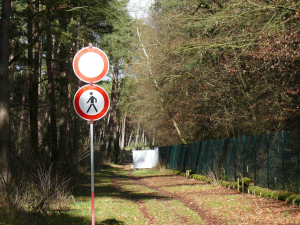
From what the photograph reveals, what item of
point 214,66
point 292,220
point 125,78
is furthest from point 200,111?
point 125,78

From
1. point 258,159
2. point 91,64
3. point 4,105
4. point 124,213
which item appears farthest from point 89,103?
point 258,159

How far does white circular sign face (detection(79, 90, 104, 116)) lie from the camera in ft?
19.4

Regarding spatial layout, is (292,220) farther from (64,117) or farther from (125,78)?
(125,78)

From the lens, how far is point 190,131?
25.0 m

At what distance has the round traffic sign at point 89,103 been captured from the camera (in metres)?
5.89

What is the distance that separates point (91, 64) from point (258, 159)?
9.69m

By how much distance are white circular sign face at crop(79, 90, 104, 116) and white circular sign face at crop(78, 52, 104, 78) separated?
0.33 metres

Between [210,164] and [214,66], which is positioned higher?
[214,66]

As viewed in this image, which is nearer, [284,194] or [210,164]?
[284,194]

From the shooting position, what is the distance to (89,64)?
6082 millimetres

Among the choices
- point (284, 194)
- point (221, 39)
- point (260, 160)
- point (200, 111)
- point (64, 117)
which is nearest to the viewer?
point (284, 194)

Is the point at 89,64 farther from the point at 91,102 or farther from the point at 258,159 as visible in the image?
the point at 258,159

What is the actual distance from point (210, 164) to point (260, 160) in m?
5.50

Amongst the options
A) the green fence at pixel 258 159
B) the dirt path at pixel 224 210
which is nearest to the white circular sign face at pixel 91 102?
the dirt path at pixel 224 210
